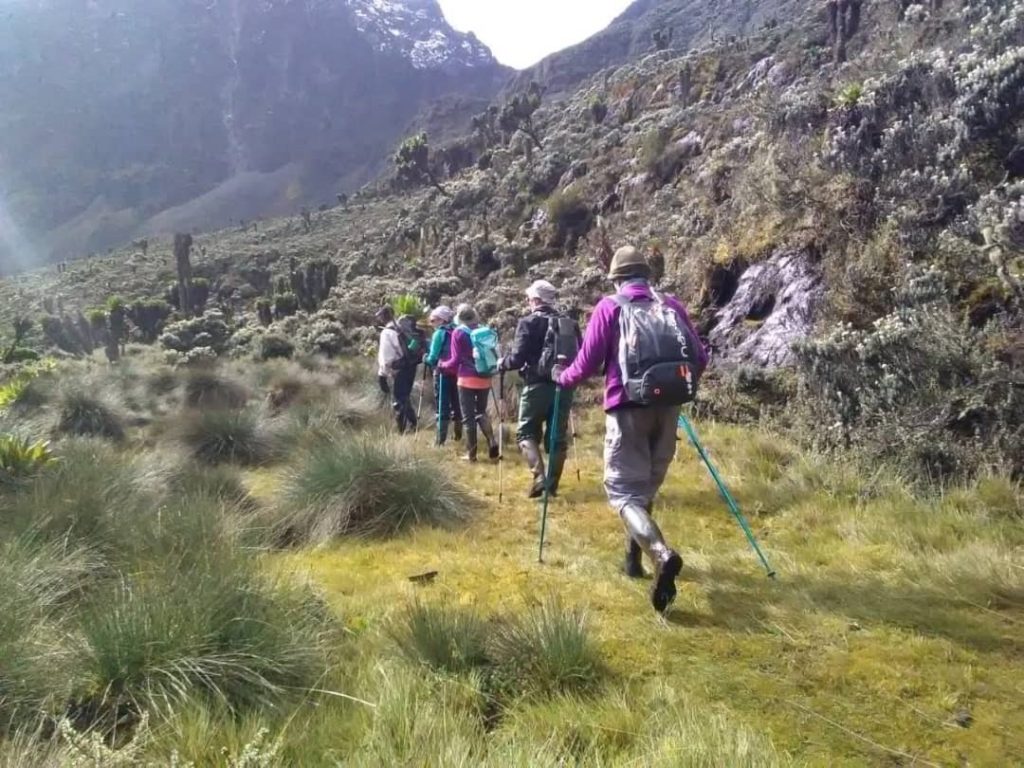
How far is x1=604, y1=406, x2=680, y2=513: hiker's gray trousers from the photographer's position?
427cm

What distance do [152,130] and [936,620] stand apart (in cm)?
20619

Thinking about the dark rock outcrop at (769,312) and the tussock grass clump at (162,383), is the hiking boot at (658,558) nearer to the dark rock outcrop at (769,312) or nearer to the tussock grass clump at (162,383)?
the dark rock outcrop at (769,312)

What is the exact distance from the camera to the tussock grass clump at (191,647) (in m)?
2.88

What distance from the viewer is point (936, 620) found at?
375 centimetres

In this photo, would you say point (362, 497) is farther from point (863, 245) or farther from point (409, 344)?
point (863, 245)

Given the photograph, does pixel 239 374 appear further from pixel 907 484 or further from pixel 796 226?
pixel 907 484

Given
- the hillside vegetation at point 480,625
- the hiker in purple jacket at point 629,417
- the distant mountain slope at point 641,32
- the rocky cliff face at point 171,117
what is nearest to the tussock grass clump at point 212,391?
the hillside vegetation at point 480,625

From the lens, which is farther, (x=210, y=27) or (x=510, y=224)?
(x=210, y=27)

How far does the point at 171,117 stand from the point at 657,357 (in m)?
208

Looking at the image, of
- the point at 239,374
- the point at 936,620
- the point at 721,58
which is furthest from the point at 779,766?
the point at 721,58

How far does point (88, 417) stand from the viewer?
11.4 meters

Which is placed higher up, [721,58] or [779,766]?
[721,58]

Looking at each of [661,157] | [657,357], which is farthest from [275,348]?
[657,357]

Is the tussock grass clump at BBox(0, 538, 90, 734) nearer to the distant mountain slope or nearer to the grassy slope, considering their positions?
the grassy slope
